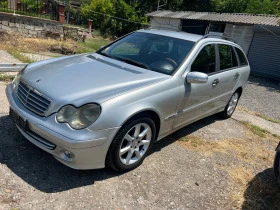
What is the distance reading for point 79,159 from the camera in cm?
274

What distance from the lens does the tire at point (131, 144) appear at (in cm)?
297

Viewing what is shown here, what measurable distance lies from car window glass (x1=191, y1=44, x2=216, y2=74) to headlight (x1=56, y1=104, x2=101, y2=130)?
67.1 inches

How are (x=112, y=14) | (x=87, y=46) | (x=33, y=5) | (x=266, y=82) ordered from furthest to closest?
(x=112, y=14), (x=87, y=46), (x=266, y=82), (x=33, y=5)

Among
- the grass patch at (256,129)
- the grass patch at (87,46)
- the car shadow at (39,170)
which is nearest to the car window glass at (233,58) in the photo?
the grass patch at (256,129)

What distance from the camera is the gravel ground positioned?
26.3 ft

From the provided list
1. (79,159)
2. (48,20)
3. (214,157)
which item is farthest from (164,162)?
(48,20)

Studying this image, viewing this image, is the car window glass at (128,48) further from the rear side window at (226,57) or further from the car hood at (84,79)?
the rear side window at (226,57)

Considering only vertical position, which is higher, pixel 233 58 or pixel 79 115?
pixel 233 58

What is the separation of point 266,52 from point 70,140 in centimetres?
1565

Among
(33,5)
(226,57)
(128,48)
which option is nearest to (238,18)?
(33,5)

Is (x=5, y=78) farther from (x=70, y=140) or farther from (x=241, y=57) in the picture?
(x=241, y=57)

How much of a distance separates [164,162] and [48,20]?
404 inches

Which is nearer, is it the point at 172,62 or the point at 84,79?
the point at 84,79

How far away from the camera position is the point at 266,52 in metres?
15.8
